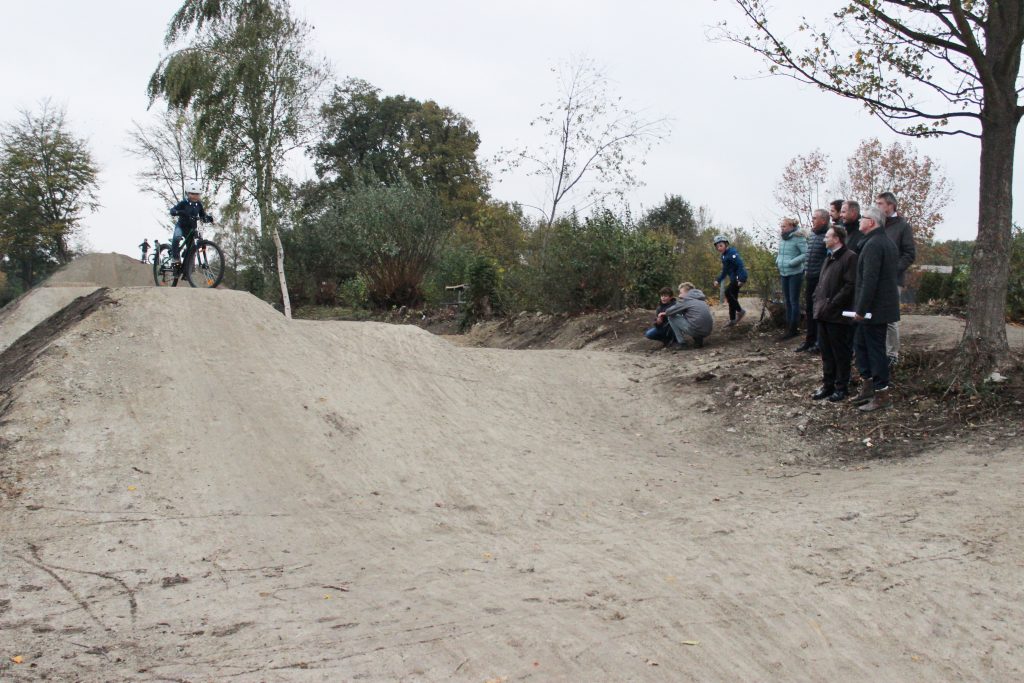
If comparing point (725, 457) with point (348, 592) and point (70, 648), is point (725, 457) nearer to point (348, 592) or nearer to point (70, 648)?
point (348, 592)

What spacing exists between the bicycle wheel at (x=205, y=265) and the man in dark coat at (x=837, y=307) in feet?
26.6

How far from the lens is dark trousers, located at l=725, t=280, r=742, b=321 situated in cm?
1258

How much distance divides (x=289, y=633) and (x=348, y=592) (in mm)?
600

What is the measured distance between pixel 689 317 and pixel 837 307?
12.7 ft

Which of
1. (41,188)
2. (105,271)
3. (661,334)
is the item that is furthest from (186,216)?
(41,188)

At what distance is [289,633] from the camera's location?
445 cm

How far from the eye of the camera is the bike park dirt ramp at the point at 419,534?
4242 mm

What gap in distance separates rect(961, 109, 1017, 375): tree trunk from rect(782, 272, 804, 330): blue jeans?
2.67m

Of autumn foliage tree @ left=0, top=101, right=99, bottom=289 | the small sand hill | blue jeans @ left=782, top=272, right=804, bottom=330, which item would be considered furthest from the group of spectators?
autumn foliage tree @ left=0, top=101, right=99, bottom=289

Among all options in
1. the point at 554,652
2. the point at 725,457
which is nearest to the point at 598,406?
the point at 725,457

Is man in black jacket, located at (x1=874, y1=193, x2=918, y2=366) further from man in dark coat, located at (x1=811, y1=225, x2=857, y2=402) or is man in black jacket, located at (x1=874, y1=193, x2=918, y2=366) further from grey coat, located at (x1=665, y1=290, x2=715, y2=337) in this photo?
grey coat, located at (x1=665, y1=290, x2=715, y2=337)

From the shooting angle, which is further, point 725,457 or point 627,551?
point 725,457

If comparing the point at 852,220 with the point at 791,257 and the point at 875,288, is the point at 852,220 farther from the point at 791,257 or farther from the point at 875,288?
the point at 791,257

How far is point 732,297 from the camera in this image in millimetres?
12797
